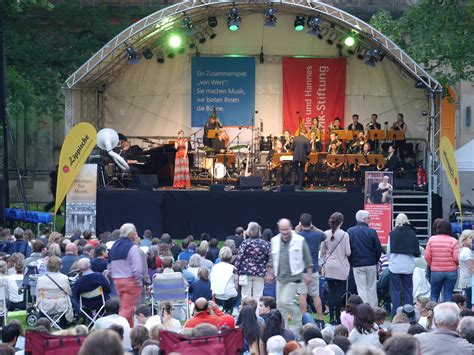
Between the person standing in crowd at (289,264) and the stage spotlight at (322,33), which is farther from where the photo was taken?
the stage spotlight at (322,33)

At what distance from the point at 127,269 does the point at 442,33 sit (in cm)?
1425

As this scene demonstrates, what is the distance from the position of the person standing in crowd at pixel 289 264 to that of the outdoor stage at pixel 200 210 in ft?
37.7

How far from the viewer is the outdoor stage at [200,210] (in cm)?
2528

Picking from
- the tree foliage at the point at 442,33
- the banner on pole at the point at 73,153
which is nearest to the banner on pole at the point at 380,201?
the tree foliage at the point at 442,33

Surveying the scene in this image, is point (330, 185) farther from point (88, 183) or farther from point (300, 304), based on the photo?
point (300, 304)

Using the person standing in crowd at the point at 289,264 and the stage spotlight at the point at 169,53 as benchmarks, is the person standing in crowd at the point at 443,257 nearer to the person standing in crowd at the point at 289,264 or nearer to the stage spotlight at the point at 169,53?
the person standing in crowd at the point at 289,264

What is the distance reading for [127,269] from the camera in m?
13.6

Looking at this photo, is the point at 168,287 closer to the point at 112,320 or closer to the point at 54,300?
the point at 54,300

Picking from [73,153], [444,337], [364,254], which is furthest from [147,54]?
[444,337]

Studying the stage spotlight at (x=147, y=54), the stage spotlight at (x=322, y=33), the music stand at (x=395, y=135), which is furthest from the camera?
the stage spotlight at (x=322, y=33)

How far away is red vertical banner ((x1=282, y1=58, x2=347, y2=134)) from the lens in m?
30.5

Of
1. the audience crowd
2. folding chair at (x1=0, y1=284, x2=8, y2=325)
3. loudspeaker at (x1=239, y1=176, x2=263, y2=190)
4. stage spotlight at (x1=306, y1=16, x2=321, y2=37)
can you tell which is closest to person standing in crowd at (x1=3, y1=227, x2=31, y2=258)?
the audience crowd

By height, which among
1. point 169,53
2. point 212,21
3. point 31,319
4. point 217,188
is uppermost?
point 212,21

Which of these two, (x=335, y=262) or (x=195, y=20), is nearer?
(x=335, y=262)
